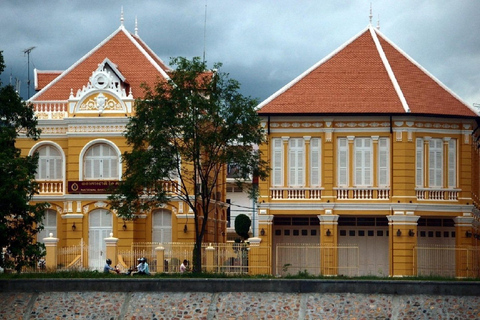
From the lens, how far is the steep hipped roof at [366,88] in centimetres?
5253

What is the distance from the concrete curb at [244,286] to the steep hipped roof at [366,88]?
13533mm

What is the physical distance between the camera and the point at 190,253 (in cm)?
5181

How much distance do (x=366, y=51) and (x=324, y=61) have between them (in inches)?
85.2

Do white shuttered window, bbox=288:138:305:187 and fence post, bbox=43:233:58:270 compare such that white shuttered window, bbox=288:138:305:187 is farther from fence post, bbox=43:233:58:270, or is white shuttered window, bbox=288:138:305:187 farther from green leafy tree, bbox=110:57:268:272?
fence post, bbox=43:233:58:270

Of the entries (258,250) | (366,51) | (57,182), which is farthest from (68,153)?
(366,51)

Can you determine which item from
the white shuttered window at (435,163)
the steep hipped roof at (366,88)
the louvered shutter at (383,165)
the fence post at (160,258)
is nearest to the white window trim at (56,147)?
the fence post at (160,258)

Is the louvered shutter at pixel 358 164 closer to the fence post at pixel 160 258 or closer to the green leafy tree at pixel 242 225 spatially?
the fence post at pixel 160 258

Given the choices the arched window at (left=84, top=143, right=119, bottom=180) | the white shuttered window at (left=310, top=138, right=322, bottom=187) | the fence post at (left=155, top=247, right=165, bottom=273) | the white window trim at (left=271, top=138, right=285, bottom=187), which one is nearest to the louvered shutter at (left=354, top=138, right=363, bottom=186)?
the white shuttered window at (left=310, top=138, right=322, bottom=187)

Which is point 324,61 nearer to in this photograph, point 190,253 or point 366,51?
point 366,51

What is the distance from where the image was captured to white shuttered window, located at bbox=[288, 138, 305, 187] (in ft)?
174

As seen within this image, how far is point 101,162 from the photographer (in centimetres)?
5600

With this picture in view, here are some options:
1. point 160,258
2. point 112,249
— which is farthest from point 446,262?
point 112,249

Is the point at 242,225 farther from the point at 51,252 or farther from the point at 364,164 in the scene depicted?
the point at 51,252

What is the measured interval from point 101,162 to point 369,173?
1292 cm
